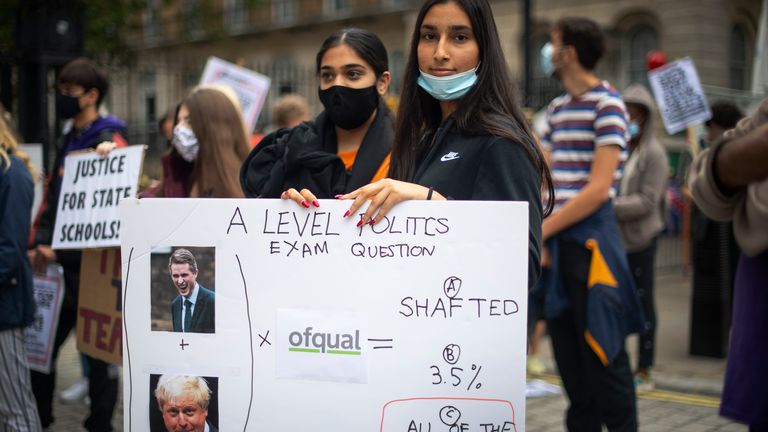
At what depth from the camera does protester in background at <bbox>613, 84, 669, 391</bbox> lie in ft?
19.2

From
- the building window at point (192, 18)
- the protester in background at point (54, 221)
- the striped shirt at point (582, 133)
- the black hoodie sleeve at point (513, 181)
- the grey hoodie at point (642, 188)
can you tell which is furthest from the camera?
the building window at point (192, 18)

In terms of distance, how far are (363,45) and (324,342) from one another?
4.32ft

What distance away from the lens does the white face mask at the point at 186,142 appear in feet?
14.0

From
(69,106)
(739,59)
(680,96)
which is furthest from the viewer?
(739,59)

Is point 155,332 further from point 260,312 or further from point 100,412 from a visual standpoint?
point 100,412

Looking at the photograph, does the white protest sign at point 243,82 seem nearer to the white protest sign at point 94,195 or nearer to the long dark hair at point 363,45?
the white protest sign at point 94,195

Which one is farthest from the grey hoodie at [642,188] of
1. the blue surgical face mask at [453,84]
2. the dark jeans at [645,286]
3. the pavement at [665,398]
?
the blue surgical face mask at [453,84]

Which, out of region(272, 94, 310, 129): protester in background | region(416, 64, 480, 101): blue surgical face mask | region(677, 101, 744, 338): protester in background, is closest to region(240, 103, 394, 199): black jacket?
region(416, 64, 480, 101): blue surgical face mask

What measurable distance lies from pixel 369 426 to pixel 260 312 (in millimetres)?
441

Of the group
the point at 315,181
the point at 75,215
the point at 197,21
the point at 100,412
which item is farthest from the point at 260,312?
the point at 197,21

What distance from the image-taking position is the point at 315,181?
3082 millimetres

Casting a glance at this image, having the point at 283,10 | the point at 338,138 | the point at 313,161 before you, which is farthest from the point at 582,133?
the point at 283,10

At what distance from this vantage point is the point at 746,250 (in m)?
2.11

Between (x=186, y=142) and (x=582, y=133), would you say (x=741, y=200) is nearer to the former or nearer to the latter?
(x=582, y=133)
